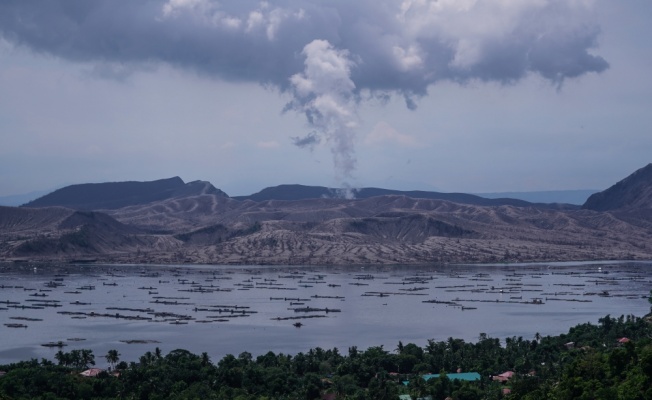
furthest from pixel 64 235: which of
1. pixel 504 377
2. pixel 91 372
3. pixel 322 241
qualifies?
pixel 504 377

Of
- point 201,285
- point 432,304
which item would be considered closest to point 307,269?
point 201,285

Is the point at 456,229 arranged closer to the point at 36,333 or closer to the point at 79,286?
the point at 79,286

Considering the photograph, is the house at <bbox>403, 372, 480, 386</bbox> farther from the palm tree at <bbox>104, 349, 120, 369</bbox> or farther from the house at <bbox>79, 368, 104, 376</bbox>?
the palm tree at <bbox>104, 349, 120, 369</bbox>

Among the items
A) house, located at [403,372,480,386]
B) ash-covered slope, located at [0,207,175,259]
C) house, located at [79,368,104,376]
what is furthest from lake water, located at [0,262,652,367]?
ash-covered slope, located at [0,207,175,259]

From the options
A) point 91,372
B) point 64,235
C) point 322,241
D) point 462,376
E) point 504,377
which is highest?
point 64,235

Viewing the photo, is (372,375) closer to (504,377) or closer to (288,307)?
(504,377)

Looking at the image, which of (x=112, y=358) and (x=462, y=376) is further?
(x=112, y=358)

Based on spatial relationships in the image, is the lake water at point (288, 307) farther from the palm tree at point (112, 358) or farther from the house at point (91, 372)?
the house at point (91, 372)
